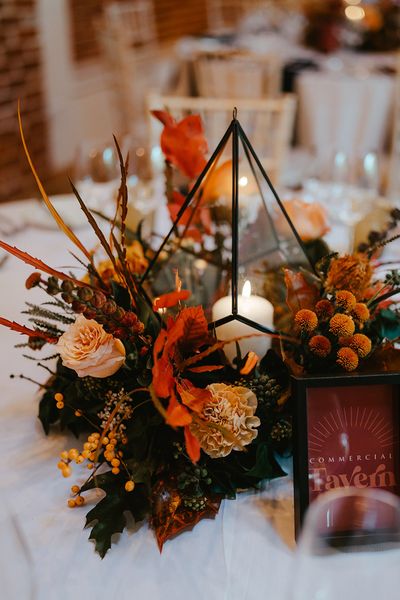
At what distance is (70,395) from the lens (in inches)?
33.5

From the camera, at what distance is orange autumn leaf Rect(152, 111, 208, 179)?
1.02m

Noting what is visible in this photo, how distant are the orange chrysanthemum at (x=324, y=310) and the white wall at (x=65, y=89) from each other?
3811 mm

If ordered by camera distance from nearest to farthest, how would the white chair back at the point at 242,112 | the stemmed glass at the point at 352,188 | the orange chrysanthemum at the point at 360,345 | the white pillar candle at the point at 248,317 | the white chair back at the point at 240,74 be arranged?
the orange chrysanthemum at the point at 360,345, the white pillar candle at the point at 248,317, the stemmed glass at the point at 352,188, the white chair back at the point at 242,112, the white chair back at the point at 240,74

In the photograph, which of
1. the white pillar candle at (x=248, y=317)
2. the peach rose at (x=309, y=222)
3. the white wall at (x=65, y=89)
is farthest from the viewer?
the white wall at (x=65, y=89)

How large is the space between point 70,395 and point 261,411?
9.8 inches

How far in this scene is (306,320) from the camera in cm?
75

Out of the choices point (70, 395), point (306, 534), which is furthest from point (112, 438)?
→ point (306, 534)

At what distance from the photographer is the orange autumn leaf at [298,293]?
0.82 meters

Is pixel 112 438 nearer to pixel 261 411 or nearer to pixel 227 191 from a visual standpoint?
pixel 261 411

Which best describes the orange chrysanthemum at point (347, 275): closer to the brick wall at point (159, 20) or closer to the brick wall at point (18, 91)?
the brick wall at point (18, 91)

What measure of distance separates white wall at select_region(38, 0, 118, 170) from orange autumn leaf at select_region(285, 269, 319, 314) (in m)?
3.74

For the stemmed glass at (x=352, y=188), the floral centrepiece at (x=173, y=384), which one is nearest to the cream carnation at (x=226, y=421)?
the floral centrepiece at (x=173, y=384)

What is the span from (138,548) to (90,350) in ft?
0.73

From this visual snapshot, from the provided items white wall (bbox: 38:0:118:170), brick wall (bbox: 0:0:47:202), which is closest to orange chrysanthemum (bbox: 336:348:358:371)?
brick wall (bbox: 0:0:47:202)
